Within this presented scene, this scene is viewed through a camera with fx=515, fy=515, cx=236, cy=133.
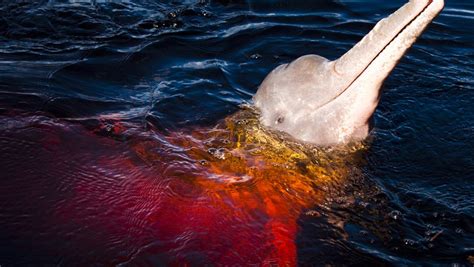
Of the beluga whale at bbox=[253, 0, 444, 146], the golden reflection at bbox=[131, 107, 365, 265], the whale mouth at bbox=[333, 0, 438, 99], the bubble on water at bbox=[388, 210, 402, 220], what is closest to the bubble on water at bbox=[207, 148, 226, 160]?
the golden reflection at bbox=[131, 107, 365, 265]

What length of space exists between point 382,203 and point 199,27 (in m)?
5.10

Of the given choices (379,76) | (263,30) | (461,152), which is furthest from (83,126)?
(263,30)

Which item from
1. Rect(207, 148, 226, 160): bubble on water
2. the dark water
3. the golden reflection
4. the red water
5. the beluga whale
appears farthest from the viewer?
Rect(207, 148, 226, 160): bubble on water

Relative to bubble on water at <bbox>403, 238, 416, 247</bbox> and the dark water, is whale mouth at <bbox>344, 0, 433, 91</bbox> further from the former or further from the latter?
bubble on water at <bbox>403, 238, 416, 247</bbox>

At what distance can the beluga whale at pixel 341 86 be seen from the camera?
13.6ft

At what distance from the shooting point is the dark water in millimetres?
3938

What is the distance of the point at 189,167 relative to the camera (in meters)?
4.84

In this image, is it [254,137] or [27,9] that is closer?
[254,137]

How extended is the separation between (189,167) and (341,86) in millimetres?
1589

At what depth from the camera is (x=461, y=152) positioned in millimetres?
5625

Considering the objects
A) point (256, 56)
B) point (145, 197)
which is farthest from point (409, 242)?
point (256, 56)

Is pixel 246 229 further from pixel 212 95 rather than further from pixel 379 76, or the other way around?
pixel 212 95

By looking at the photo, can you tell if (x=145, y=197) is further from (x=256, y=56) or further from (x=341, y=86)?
(x=256, y=56)

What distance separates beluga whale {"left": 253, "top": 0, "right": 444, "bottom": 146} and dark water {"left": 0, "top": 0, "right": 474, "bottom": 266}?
43cm
